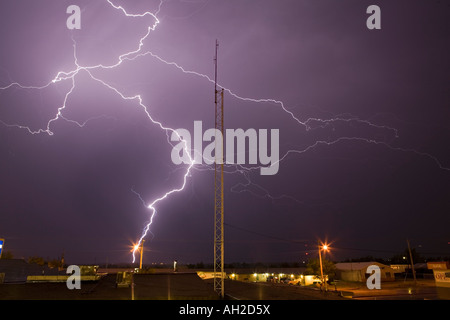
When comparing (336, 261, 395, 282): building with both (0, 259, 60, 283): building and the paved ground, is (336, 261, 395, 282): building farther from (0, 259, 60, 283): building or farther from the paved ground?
(0, 259, 60, 283): building

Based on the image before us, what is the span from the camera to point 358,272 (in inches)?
1688

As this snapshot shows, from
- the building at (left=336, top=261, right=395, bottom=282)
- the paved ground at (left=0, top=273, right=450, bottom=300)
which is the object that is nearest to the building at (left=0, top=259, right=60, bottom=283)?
the paved ground at (left=0, top=273, right=450, bottom=300)

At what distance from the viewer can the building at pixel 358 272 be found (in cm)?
4244

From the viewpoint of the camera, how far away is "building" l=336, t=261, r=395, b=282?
42438 mm

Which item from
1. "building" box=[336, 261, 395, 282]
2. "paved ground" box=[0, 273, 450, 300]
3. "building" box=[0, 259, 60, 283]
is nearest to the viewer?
"paved ground" box=[0, 273, 450, 300]

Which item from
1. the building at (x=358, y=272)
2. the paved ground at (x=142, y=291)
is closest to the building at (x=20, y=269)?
the paved ground at (x=142, y=291)

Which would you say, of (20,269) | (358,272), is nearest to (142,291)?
(20,269)

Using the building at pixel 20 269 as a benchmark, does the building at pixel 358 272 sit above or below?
below

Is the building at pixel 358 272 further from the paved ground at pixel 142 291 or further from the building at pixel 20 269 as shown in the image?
the building at pixel 20 269

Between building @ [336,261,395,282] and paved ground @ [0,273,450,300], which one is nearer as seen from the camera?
paved ground @ [0,273,450,300]

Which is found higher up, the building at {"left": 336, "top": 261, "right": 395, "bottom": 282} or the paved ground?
the paved ground
